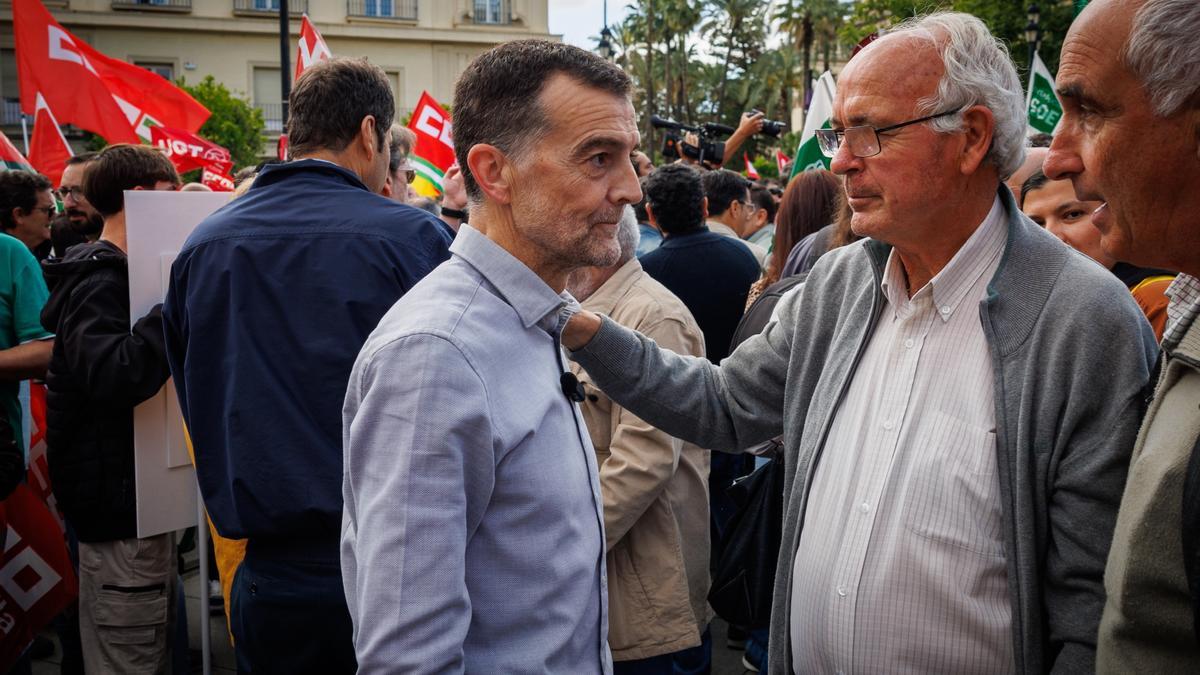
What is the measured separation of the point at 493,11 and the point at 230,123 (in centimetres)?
1466

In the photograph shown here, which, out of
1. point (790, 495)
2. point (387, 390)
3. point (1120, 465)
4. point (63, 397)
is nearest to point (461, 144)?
point (387, 390)

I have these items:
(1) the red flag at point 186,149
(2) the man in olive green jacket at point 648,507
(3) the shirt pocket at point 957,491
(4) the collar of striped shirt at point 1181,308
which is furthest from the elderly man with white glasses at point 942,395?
(1) the red flag at point 186,149

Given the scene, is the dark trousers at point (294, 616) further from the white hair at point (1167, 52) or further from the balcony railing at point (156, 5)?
the balcony railing at point (156, 5)

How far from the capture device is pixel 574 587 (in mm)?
1817

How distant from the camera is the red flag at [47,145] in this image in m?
9.52

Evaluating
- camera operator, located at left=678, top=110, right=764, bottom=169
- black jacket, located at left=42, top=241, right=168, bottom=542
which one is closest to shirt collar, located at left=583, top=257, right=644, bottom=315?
black jacket, located at left=42, top=241, right=168, bottom=542

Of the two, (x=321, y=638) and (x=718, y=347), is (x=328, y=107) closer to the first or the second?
(x=321, y=638)

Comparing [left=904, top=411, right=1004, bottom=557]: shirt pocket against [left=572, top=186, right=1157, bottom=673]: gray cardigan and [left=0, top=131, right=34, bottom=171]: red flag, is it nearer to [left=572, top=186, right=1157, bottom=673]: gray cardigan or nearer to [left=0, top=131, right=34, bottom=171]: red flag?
[left=572, top=186, right=1157, bottom=673]: gray cardigan

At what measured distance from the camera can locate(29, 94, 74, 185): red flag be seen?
952cm

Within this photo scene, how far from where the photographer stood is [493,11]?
45.4 metres

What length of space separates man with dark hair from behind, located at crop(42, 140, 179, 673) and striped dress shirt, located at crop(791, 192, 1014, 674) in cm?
263

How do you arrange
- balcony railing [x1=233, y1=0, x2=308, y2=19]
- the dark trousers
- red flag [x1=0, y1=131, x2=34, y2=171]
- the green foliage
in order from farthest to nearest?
balcony railing [x1=233, y1=0, x2=308, y2=19] < the green foliage < red flag [x1=0, y1=131, x2=34, y2=171] < the dark trousers

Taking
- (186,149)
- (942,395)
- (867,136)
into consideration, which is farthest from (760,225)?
(942,395)

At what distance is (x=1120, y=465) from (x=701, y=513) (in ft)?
6.49
